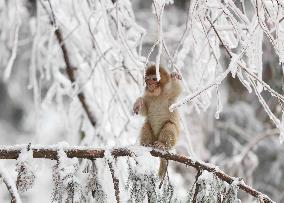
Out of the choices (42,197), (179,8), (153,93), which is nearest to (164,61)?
(153,93)

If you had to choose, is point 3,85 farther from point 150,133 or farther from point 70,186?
point 70,186

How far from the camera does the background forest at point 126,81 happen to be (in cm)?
264

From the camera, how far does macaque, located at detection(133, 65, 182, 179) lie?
343 cm

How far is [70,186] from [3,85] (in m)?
9.35

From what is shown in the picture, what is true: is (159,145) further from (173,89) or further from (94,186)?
(94,186)

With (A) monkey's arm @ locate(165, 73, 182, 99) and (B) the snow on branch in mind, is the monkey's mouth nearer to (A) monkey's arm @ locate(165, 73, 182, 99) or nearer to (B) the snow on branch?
(A) monkey's arm @ locate(165, 73, 182, 99)

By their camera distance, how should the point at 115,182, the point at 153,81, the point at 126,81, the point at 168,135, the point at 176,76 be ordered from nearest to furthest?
the point at 115,182 < the point at 176,76 < the point at 168,135 < the point at 153,81 < the point at 126,81

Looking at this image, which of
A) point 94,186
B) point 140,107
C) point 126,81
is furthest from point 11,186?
point 126,81

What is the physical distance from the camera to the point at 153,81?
3.51 metres

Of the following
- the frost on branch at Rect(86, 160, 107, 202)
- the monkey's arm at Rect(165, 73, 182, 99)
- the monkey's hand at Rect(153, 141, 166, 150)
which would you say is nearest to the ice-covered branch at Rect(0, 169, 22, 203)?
the frost on branch at Rect(86, 160, 107, 202)

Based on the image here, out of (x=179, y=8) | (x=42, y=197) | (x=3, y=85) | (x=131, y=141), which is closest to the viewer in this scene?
(x=131, y=141)

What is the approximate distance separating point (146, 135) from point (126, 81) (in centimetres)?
135

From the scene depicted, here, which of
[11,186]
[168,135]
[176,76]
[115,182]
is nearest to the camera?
[11,186]

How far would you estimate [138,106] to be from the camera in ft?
11.1
